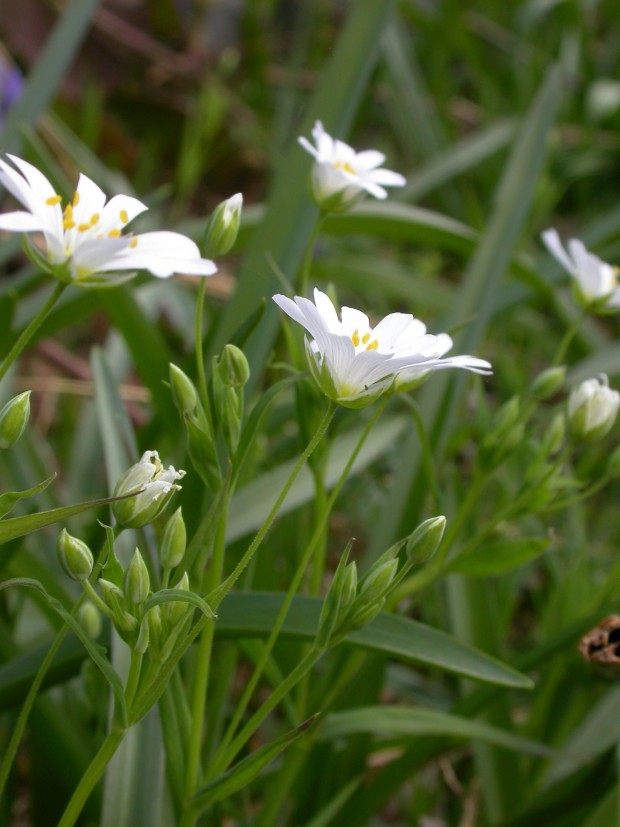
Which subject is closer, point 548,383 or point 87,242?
point 87,242

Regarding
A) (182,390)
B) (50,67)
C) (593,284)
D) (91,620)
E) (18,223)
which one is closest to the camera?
(18,223)

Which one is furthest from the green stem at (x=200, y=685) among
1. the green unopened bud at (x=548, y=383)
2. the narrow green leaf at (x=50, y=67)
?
the narrow green leaf at (x=50, y=67)

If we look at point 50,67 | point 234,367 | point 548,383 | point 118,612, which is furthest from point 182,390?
point 50,67

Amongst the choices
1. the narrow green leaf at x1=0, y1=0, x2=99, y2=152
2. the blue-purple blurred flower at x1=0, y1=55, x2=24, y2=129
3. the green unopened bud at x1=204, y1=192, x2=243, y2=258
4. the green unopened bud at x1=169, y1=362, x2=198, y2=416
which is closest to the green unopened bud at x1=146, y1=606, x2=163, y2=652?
the green unopened bud at x1=169, y1=362, x2=198, y2=416

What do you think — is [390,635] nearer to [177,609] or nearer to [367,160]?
[177,609]

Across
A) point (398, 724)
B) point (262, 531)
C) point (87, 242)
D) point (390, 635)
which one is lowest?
point (398, 724)

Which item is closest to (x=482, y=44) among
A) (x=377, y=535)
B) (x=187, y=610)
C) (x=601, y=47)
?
(x=601, y=47)

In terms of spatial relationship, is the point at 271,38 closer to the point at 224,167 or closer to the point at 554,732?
the point at 224,167
